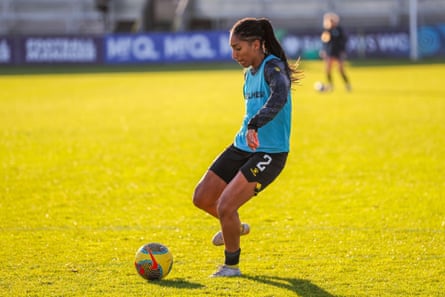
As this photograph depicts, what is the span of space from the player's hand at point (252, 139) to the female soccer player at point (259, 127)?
0.09 metres

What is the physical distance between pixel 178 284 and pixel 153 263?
0.28m

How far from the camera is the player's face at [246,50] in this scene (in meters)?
7.16

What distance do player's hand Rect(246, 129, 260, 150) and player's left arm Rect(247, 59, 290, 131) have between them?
0.05 m

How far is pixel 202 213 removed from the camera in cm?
1037

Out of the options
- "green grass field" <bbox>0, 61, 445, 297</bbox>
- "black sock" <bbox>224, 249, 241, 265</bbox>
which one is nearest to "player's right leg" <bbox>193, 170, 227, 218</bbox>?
"black sock" <bbox>224, 249, 241, 265</bbox>

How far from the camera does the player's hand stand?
269 inches

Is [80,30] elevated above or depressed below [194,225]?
below

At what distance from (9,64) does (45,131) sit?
2427cm

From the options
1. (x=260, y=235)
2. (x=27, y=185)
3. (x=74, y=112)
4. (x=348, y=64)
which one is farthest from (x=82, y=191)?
(x=348, y=64)

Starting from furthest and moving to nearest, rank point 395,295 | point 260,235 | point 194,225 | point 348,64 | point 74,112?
point 348,64 → point 74,112 → point 194,225 → point 260,235 → point 395,295

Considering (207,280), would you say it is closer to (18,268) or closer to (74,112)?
(18,268)

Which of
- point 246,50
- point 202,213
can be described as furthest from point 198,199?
point 202,213

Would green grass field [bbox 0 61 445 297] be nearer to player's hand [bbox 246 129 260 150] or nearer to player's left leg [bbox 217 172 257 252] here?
player's left leg [bbox 217 172 257 252]

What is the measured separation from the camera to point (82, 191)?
39.0ft
